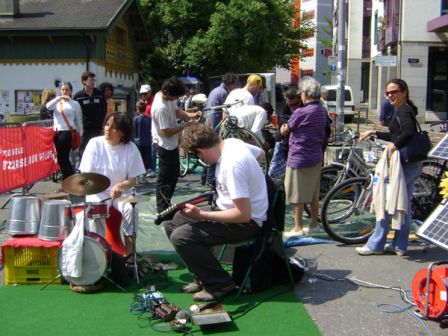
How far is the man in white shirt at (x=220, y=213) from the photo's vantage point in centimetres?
425

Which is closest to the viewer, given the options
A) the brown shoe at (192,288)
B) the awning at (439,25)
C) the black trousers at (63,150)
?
the brown shoe at (192,288)

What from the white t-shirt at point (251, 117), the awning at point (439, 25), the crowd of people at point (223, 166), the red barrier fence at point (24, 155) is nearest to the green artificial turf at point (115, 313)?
the crowd of people at point (223, 166)

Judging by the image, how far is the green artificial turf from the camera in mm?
3996

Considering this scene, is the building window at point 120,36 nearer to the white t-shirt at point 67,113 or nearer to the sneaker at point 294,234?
the white t-shirt at point 67,113

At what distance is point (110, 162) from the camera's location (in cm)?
528

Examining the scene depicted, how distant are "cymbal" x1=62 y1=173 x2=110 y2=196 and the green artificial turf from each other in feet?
2.82

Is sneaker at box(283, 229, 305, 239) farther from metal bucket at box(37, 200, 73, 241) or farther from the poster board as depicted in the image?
the poster board

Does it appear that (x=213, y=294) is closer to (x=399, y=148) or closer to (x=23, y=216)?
(x=23, y=216)

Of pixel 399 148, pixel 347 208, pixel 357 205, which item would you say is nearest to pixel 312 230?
pixel 347 208

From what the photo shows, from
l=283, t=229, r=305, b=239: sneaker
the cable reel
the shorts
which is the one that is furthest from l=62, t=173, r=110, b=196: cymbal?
the cable reel

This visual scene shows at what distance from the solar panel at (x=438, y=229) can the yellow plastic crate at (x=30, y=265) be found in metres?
2.95

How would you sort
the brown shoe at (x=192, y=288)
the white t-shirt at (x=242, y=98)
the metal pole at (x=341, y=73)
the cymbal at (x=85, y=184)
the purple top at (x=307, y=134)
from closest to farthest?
1. the cymbal at (x=85, y=184)
2. the brown shoe at (x=192, y=288)
3. the purple top at (x=307, y=134)
4. the white t-shirt at (x=242, y=98)
5. the metal pole at (x=341, y=73)

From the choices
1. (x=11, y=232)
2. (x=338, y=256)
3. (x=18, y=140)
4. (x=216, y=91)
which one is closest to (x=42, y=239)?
(x=11, y=232)

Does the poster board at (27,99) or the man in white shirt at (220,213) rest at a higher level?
the poster board at (27,99)
